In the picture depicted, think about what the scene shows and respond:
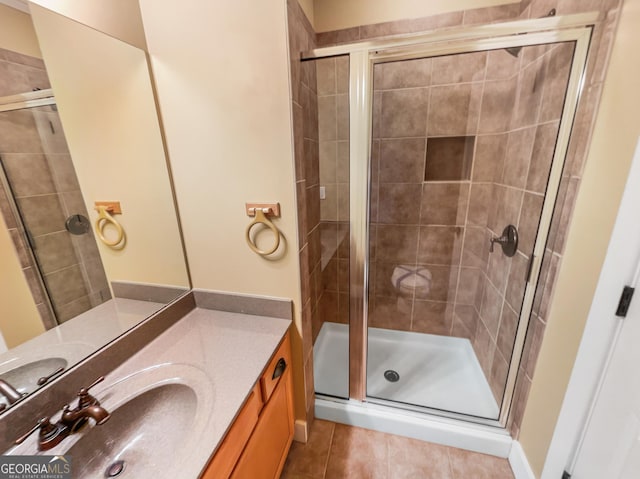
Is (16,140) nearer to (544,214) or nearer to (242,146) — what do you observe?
(242,146)

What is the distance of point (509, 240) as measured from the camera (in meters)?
1.48

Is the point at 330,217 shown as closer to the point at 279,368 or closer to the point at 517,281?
the point at 279,368

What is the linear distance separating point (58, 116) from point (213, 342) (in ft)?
3.19

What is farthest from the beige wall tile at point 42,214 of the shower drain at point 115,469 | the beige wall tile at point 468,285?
the beige wall tile at point 468,285

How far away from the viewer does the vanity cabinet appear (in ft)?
2.57

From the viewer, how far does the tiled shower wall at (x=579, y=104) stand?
919 mm

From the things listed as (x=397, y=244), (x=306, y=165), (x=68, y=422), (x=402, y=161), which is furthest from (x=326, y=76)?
(x=68, y=422)

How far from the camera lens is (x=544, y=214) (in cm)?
116

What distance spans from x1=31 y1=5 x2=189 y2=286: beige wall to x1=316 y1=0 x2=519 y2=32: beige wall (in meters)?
1.15

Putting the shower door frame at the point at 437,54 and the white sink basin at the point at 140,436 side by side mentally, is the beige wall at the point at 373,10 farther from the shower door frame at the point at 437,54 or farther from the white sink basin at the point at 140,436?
the white sink basin at the point at 140,436

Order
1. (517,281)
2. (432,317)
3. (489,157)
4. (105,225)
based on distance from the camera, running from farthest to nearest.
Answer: (432,317) → (489,157) → (517,281) → (105,225)

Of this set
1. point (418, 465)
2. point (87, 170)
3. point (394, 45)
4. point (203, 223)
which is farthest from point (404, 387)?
point (87, 170)

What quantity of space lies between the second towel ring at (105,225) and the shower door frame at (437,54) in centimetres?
103

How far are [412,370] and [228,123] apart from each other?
6.65 ft
